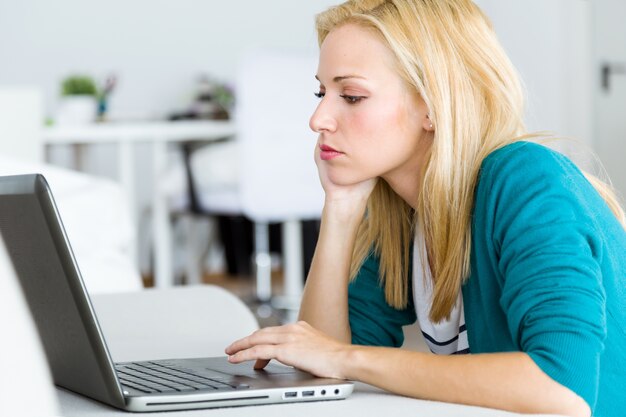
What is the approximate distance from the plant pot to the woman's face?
3.20 metres

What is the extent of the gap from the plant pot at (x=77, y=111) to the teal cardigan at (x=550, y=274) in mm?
3353

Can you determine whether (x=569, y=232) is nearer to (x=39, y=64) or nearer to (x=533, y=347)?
(x=533, y=347)

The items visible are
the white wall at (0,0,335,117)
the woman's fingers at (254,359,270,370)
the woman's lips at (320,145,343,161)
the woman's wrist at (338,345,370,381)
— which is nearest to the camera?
the woman's wrist at (338,345,370,381)

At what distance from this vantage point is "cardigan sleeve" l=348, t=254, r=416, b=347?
53.1 inches

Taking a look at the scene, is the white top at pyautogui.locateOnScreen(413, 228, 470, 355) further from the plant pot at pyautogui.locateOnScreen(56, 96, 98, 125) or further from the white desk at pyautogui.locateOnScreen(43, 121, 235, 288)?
the plant pot at pyautogui.locateOnScreen(56, 96, 98, 125)

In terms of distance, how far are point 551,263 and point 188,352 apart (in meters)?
0.51

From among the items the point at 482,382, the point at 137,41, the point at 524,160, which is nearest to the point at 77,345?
the point at 482,382

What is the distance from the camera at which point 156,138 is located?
4.04 meters

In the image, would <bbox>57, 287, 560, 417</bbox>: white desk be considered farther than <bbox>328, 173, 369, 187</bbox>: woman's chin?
No

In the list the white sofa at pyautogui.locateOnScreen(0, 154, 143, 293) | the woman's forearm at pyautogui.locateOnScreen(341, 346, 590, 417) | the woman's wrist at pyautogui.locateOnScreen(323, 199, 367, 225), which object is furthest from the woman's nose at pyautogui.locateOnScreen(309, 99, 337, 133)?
the white sofa at pyautogui.locateOnScreen(0, 154, 143, 293)

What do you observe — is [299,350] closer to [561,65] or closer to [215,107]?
[215,107]

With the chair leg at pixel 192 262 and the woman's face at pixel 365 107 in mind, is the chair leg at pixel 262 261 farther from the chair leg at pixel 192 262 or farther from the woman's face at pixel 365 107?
the woman's face at pixel 365 107

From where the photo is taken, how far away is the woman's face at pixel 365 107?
112 cm

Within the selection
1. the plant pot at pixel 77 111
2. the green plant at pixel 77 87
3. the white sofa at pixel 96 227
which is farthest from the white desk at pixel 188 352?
the green plant at pixel 77 87
